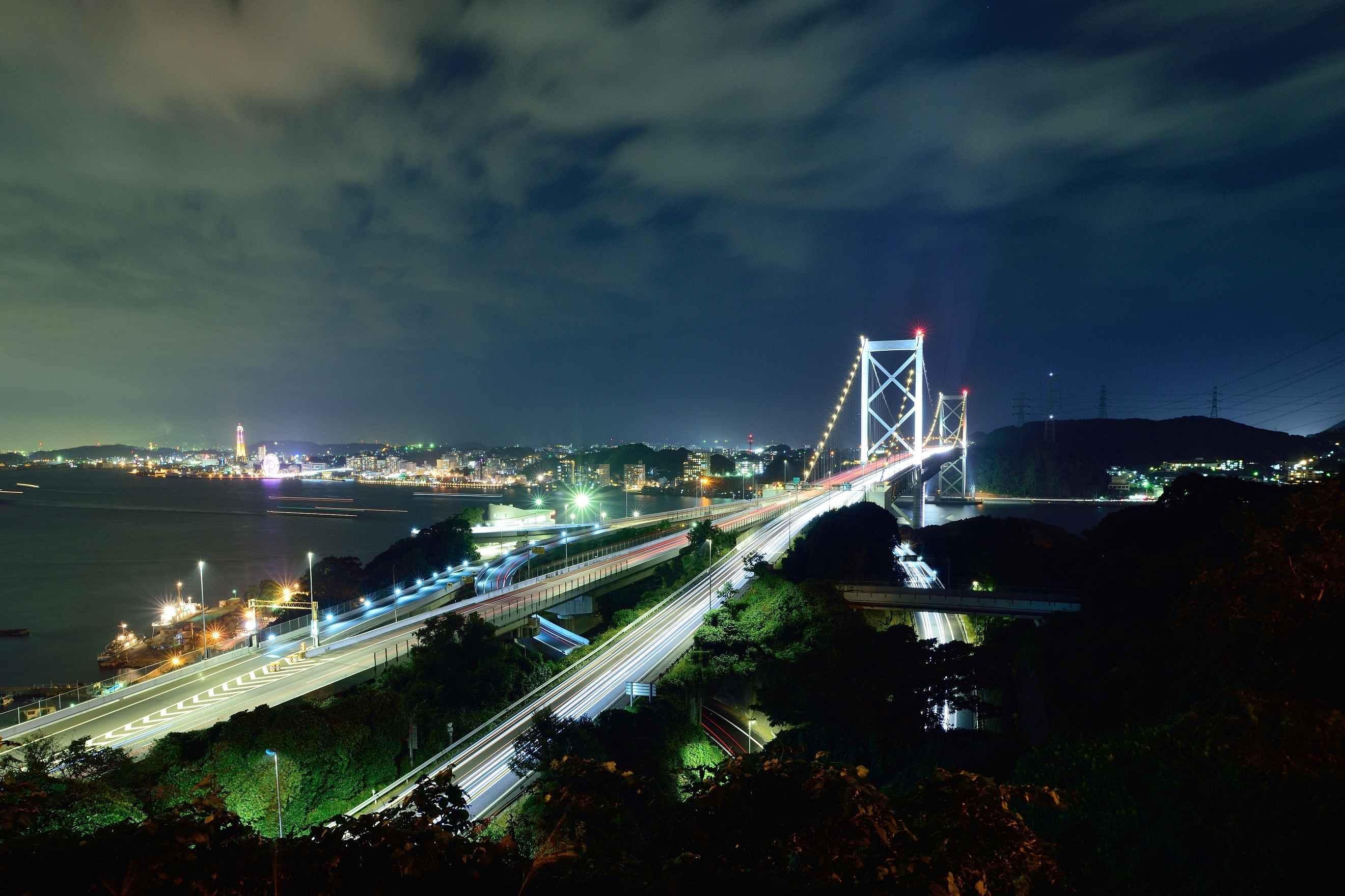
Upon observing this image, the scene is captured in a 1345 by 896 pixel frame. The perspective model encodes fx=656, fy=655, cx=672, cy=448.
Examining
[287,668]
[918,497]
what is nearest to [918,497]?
[918,497]

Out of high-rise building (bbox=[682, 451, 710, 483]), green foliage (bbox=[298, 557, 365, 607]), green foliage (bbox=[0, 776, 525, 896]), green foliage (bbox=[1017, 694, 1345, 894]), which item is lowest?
green foliage (bbox=[298, 557, 365, 607])

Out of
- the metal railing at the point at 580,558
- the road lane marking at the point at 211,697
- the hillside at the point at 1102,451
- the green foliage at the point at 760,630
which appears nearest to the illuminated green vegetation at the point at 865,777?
the green foliage at the point at 760,630

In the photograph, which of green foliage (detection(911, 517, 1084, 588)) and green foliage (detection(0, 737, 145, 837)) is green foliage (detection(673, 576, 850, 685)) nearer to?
green foliage (detection(911, 517, 1084, 588))

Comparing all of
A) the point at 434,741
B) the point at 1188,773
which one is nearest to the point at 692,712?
the point at 434,741

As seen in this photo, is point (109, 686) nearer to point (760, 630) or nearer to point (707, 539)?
point (760, 630)

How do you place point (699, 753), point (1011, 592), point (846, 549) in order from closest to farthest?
point (699, 753) → point (1011, 592) → point (846, 549)

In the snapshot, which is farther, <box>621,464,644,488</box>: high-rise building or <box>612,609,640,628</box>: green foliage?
<box>621,464,644,488</box>: high-rise building

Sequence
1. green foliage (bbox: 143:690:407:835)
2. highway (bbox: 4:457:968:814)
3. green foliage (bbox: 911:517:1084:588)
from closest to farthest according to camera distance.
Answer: green foliage (bbox: 143:690:407:835)
highway (bbox: 4:457:968:814)
green foliage (bbox: 911:517:1084:588)

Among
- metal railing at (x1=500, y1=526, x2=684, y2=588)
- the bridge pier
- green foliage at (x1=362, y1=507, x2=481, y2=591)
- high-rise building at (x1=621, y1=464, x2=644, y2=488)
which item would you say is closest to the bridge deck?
metal railing at (x1=500, y1=526, x2=684, y2=588)
